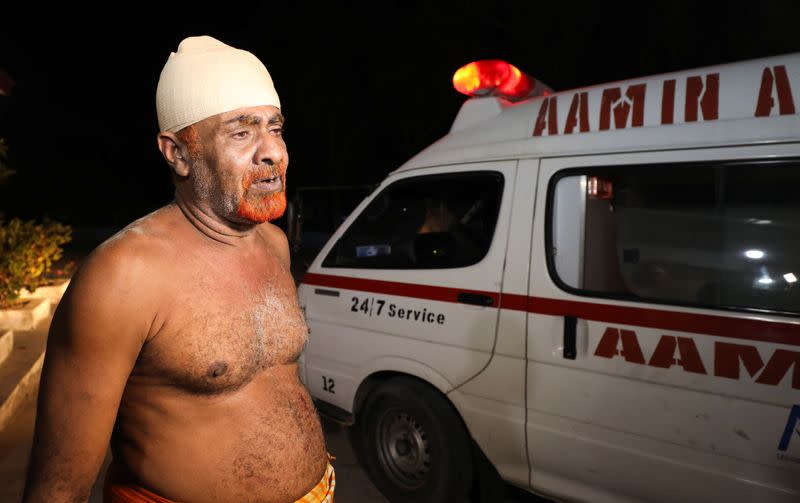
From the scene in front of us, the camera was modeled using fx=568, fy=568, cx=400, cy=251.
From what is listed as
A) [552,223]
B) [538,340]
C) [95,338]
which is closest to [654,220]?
[552,223]

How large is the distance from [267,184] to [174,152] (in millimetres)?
253

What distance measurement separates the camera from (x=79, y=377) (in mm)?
1209

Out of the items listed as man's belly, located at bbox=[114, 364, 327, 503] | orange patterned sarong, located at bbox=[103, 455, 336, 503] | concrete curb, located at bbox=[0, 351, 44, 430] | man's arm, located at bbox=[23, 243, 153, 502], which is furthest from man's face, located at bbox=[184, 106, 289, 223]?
concrete curb, located at bbox=[0, 351, 44, 430]

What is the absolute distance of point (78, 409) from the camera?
47.7 inches

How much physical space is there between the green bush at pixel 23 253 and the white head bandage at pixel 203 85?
18.3 ft

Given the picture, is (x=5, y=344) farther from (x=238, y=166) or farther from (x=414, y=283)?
(x=238, y=166)

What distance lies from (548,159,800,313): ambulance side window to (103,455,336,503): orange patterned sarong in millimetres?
1409

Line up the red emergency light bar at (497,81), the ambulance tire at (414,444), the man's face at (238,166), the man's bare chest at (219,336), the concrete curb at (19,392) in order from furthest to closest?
the concrete curb at (19,392)
the red emergency light bar at (497,81)
the ambulance tire at (414,444)
the man's face at (238,166)
the man's bare chest at (219,336)

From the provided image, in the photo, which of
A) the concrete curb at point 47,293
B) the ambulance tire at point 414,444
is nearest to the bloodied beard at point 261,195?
the ambulance tire at point 414,444

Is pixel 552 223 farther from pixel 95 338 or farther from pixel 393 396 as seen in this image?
pixel 95 338

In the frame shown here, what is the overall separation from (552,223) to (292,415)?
5.12ft

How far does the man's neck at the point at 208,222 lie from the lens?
149cm

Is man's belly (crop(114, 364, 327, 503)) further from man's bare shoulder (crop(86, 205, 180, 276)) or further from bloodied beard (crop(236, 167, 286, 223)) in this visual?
bloodied beard (crop(236, 167, 286, 223))

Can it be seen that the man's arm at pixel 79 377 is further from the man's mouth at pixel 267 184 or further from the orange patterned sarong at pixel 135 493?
the man's mouth at pixel 267 184
